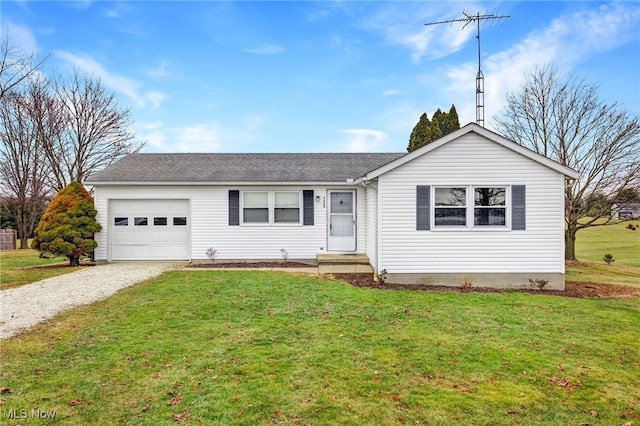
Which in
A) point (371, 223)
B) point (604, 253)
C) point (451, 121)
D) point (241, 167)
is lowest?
point (604, 253)

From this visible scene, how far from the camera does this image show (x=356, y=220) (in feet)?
44.1

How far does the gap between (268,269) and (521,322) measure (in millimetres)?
7527

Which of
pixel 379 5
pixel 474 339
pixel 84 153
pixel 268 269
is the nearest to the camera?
pixel 474 339

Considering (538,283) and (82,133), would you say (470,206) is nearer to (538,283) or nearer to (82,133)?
(538,283)

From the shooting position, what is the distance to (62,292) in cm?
888

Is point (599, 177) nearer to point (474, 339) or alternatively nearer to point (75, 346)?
point (474, 339)

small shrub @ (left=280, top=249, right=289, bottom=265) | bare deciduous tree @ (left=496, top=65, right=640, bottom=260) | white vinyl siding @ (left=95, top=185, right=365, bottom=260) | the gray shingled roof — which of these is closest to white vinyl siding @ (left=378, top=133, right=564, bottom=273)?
white vinyl siding @ (left=95, top=185, right=365, bottom=260)

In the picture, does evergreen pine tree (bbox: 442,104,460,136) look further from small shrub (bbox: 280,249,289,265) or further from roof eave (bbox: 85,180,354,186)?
small shrub (bbox: 280,249,289,265)

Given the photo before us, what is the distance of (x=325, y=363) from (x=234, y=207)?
9480 mm

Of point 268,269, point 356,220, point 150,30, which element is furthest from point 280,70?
point 268,269

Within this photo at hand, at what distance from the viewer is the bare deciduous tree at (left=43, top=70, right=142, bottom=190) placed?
24.3m

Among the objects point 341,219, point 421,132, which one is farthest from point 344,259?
point 421,132

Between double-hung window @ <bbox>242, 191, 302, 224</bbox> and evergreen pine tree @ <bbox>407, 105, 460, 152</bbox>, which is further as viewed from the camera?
evergreen pine tree @ <bbox>407, 105, 460, 152</bbox>

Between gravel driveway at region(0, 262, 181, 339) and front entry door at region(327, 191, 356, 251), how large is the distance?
5580 millimetres
